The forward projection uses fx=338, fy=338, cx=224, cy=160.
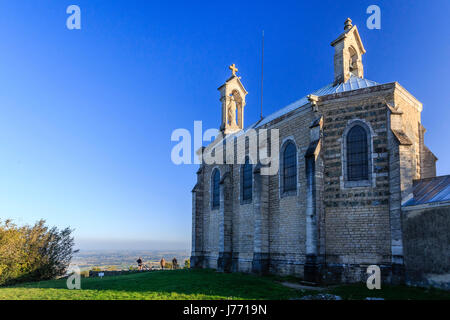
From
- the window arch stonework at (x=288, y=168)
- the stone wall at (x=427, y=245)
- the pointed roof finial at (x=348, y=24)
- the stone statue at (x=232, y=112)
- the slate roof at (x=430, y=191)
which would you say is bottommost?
the stone wall at (x=427, y=245)

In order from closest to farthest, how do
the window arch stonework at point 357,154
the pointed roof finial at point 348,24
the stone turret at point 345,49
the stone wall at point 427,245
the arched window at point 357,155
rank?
the stone wall at point 427,245
the window arch stonework at point 357,154
the arched window at point 357,155
the stone turret at point 345,49
the pointed roof finial at point 348,24

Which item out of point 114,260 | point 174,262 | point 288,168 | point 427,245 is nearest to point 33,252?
point 174,262

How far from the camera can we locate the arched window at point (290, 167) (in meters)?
19.4

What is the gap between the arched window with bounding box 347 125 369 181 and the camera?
1641 centimetres

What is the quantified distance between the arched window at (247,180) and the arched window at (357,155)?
26.2 feet

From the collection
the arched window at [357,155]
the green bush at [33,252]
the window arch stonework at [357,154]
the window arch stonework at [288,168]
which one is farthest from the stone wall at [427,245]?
the green bush at [33,252]

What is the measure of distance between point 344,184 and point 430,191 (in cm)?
366

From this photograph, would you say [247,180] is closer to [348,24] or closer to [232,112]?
[232,112]

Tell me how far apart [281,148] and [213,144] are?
11.5 meters

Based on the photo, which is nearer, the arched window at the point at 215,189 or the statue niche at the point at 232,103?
the arched window at the point at 215,189

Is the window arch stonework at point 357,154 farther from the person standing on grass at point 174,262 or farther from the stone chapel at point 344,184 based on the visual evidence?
the person standing on grass at point 174,262

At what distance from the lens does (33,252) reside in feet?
79.4
